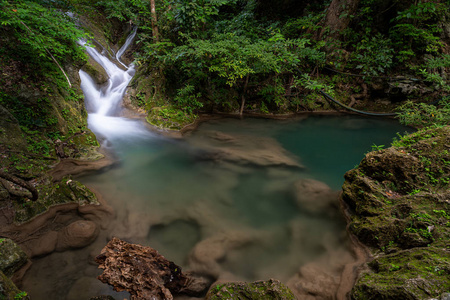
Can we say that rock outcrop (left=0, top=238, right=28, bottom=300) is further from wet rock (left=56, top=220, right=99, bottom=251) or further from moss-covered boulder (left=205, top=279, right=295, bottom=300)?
moss-covered boulder (left=205, top=279, right=295, bottom=300)

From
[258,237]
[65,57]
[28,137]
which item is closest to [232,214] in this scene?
[258,237]

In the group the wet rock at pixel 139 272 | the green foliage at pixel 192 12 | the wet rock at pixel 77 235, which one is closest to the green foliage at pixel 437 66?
the green foliage at pixel 192 12

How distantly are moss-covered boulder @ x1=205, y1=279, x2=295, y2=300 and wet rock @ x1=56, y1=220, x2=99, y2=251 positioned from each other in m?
2.16

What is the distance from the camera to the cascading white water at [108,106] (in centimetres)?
704

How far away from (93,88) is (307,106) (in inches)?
369

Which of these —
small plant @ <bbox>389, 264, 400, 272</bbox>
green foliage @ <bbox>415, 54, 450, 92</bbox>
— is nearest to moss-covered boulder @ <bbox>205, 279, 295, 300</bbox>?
small plant @ <bbox>389, 264, 400, 272</bbox>

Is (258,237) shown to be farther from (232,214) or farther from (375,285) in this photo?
(375,285)

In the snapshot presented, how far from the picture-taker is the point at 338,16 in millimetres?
9547

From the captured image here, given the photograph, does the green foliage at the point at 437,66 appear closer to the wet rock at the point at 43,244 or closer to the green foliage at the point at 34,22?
the green foliage at the point at 34,22

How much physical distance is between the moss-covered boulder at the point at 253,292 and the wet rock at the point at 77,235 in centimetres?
216

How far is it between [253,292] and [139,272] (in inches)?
51.4

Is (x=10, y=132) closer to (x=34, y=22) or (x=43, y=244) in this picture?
(x=34, y=22)

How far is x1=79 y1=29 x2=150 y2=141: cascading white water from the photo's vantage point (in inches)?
277

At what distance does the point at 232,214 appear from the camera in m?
4.00
